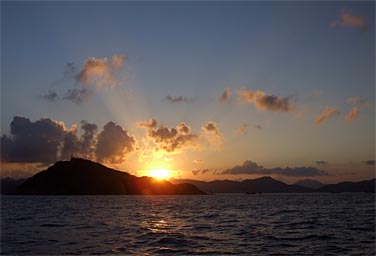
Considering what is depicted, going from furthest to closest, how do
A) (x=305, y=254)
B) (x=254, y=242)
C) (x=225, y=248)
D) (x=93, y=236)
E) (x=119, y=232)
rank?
1. (x=119, y=232)
2. (x=93, y=236)
3. (x=254, y=242)
4. (x=225, y=248)
5. (x=305, y=254)

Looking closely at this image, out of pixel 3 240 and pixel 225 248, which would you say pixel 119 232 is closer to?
pixel 3 240

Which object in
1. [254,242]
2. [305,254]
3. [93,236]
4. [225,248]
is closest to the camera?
[305,254]

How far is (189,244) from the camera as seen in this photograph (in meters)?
37.1

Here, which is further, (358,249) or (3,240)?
(3,240)

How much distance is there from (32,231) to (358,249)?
120ft

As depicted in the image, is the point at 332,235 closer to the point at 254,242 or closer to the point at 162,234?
the point at 254,242

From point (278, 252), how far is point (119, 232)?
21.2 m

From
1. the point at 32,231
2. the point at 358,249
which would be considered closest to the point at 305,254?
the point at 358,249

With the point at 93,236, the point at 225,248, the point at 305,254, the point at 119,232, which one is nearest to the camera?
the point at 305,254

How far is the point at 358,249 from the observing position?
35469 millimetres

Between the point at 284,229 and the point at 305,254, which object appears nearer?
the point at 305,254

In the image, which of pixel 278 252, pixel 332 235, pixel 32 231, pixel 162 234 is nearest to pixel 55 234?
pixel 32 231

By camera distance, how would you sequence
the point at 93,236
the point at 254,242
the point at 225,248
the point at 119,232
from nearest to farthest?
the point at 225,248 → the point at 254,242 → the point at 93,236 → the point at 119,232

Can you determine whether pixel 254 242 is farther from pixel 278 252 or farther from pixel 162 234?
pixel 162 234
